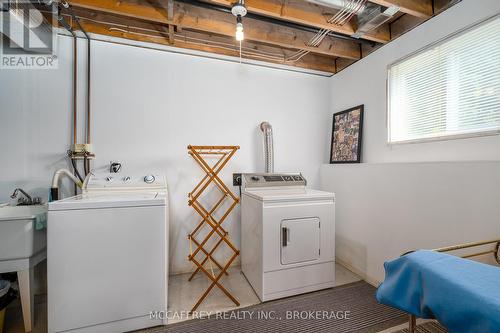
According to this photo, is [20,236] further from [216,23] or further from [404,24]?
[404,24]

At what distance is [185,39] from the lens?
2.45m

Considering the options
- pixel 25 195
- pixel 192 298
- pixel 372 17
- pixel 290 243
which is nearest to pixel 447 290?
pixel 290 243

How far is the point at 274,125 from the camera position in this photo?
300cm

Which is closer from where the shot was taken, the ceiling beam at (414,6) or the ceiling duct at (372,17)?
the ceiling beam at (414,6)

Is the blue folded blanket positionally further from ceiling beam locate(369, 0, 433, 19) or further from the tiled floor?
ceiling beam locate(369, 0, 433, 19)

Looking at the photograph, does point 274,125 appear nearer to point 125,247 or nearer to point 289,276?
point 289,276

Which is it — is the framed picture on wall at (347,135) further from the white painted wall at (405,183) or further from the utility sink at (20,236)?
the utility sink at (20,236)

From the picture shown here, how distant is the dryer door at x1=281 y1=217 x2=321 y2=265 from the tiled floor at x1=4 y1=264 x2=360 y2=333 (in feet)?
1.83

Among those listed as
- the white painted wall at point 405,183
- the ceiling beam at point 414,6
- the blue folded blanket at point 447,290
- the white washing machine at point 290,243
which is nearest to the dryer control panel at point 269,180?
the white washing machine at point 290,243

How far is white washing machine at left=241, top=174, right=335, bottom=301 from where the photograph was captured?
1.97 m

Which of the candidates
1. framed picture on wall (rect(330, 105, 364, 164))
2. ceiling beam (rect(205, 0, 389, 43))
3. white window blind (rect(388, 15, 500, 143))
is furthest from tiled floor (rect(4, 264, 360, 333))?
ceiling beam (rect(205, 0, 389, 43))

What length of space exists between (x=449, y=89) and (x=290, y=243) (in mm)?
2023

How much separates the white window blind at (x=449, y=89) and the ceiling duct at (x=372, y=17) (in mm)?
507

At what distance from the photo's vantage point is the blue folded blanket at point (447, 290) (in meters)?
0.69
